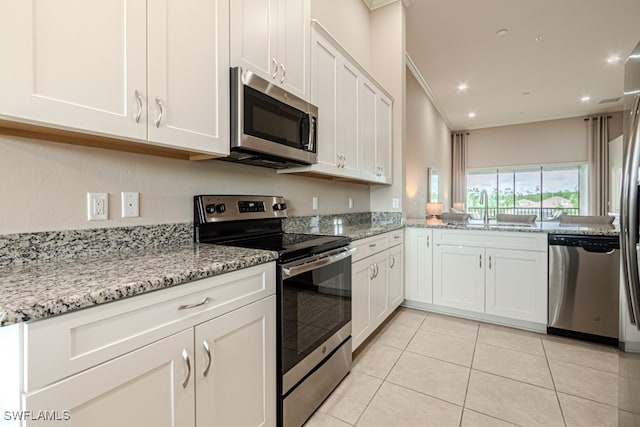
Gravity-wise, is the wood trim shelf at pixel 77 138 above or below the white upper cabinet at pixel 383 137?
below

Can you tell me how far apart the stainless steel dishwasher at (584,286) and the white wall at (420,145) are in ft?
7.43

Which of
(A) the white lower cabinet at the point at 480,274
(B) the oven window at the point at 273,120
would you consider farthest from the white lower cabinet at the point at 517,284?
(B) the oven window at the point at 273,120

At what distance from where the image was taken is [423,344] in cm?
240

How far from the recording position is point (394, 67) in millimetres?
3375

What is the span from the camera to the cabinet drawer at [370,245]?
2103mm

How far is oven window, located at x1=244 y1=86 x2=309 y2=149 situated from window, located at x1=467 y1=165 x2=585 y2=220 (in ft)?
23.7

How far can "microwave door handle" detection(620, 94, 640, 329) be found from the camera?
1.08 meters

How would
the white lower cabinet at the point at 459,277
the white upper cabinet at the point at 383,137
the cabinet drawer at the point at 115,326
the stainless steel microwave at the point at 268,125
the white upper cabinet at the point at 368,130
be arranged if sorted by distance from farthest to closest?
the white upper cabinet at the point at 383,137 < the white lower cabinet at the point at 459,277 < the white upper cabinet at the point at 368,130 < the stainless steel microwave at the point at 268,125 < the cabinet drawer at the point at 115,326

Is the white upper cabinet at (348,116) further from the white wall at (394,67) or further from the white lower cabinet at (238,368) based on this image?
the white lower cabinet at (238,368)

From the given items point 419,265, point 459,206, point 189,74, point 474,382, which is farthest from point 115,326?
point 459,206

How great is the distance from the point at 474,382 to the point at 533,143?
7.96 metres

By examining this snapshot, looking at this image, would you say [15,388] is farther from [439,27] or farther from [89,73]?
[439,27]

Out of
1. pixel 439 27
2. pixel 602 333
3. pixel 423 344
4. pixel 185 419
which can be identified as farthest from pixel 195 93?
pixel 439 27

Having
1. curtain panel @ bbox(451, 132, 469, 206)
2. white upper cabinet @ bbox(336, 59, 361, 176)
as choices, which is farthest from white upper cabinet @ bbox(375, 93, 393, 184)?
curtain panel @ bbox(451, 132, 469, 206)
